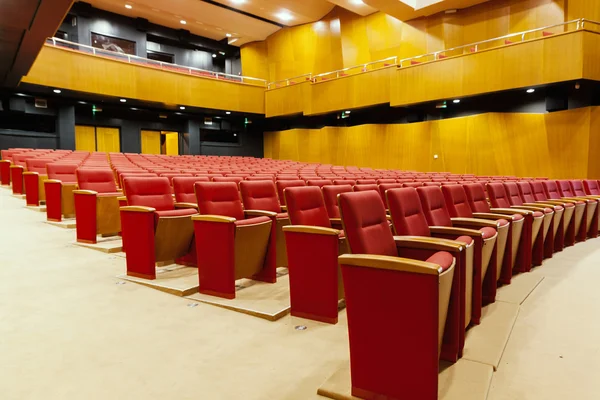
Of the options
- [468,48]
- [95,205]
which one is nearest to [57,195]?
[95,205]

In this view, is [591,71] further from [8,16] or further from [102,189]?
[8,16]

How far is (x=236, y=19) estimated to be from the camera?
10617 mm

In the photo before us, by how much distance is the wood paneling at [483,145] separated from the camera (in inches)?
233

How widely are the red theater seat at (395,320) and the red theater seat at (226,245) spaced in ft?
2.81

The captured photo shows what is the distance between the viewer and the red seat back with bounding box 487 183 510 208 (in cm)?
266

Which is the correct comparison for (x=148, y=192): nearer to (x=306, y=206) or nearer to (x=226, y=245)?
(x=226, y=245)

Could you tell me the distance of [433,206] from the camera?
1763 mm

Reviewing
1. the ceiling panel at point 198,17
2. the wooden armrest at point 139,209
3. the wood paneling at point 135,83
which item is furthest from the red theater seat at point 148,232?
the ceiling panel at point 198,17

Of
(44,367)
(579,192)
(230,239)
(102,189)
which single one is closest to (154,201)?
(230,239)

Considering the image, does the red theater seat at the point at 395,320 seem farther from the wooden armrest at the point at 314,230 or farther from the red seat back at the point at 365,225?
the wooden armrest at the point at 314,230

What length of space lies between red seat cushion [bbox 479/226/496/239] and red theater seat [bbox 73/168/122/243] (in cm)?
236

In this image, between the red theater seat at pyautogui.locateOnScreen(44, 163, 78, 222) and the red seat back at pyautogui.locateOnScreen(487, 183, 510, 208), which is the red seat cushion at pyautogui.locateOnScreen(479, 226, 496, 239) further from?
the red theater seat at pyautogui.locateOnScreen(44, 163, 78, 222)

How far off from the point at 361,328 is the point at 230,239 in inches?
35.5

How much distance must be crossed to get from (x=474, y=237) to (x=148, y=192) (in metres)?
1.79
